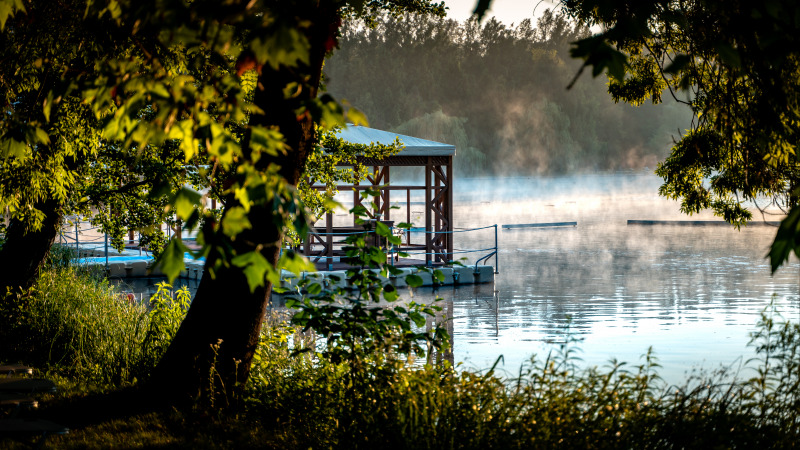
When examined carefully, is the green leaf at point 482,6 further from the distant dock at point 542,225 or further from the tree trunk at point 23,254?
the distant dock at point 542,225

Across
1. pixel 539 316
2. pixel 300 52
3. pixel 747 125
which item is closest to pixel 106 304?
pixel 747 125

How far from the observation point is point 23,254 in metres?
8.32

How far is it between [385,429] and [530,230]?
123 ft

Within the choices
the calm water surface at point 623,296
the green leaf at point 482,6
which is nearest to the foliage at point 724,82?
the green leaf at point 482,6

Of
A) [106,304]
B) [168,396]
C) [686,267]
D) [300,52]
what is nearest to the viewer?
[300,52]

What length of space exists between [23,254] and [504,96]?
5188 centimetres

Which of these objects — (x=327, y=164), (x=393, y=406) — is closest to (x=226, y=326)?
(x=393, y=406)

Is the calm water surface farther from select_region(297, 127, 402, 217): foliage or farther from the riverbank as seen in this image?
select_region(297, 127, 402, 217): foliage

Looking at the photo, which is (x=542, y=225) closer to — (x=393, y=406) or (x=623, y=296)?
(x=623, y=296)

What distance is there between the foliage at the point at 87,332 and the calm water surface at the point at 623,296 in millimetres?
2978

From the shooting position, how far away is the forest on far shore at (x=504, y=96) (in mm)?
56281

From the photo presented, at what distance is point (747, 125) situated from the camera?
19.5ft

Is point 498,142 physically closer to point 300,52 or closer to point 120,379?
point 120,379

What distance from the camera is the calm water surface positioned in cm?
1088
